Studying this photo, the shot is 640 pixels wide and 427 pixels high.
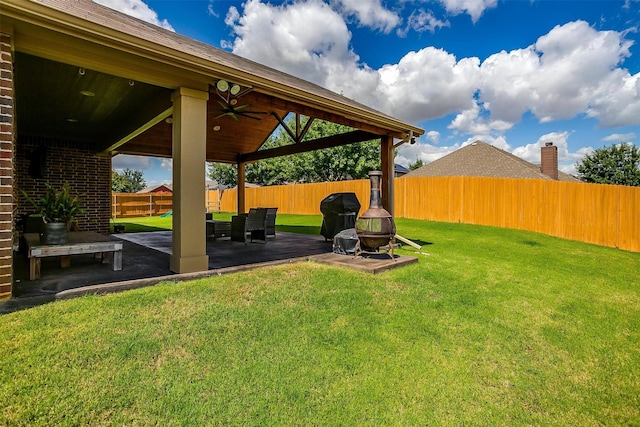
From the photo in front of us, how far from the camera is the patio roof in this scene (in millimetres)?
3174

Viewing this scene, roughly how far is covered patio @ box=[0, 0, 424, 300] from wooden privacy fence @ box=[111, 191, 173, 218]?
1218cm

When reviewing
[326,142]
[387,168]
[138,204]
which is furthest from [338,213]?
[138,204]

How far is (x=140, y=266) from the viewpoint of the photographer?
15.2 ft

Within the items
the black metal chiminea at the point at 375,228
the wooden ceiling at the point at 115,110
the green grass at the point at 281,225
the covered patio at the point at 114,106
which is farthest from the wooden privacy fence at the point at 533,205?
the black metal chiminea at the point at 375,228

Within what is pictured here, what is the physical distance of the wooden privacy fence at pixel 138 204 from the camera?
1938cm

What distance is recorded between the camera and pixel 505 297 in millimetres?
4625

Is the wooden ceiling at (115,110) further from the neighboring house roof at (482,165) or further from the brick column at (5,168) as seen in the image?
the neighboring house roof at (482,165)

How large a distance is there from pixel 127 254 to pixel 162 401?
4241mm

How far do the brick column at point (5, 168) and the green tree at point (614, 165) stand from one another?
32738mm

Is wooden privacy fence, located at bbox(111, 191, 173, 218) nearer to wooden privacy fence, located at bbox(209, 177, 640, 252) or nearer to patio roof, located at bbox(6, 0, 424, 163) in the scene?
patio roof, located at bbox(6, 0, 424, 163)

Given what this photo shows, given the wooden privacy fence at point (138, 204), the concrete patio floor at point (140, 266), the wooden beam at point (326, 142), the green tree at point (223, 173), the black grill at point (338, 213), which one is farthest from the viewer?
the green tree at point (223, 173)

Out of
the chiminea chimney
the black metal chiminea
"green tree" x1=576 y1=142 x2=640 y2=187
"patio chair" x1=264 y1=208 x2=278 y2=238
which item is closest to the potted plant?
the black metal chiminea

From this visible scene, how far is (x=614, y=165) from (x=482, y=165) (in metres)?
13.6

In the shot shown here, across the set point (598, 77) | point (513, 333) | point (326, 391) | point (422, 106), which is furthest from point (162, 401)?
point (422, 106)
